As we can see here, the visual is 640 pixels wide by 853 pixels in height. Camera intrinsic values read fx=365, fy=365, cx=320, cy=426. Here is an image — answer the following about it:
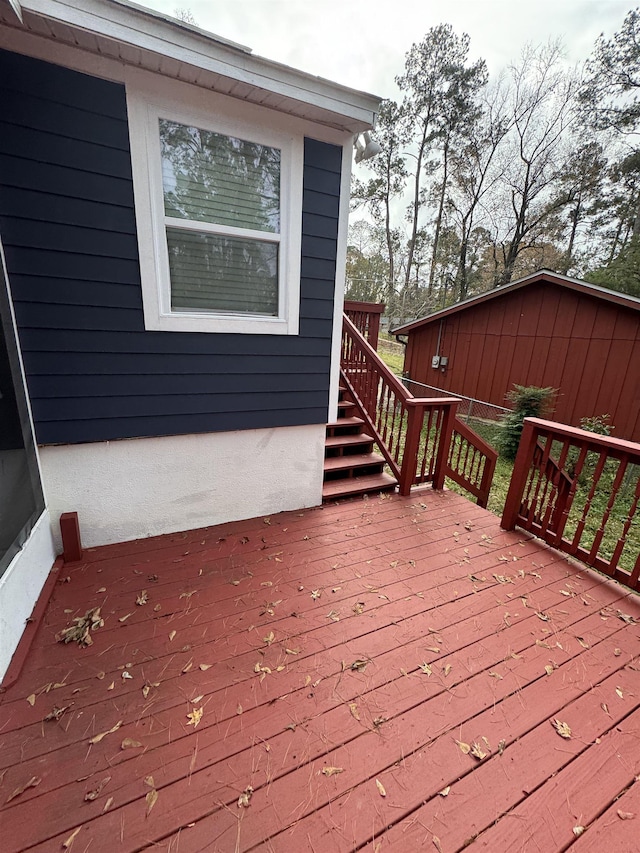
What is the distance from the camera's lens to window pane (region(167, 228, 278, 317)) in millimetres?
2473

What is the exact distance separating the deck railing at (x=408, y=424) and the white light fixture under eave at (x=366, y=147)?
Answer: 1.68 metres

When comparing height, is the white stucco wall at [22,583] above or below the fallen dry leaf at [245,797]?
above

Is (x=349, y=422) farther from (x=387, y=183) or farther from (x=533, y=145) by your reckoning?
(x=387, y=183)

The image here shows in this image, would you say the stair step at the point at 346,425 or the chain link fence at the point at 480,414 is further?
the chain link fence at the point at 480,414

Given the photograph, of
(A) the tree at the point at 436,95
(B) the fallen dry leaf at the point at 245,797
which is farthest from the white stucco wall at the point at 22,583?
(A) the tree at the point at 436,95

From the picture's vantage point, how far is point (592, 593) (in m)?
2.40

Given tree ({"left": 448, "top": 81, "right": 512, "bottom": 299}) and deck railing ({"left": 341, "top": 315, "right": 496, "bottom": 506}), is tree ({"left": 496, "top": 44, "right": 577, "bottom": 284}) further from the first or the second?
deck railing ({"left": 341, "top": 315, "right": 496, "bottom": 506})

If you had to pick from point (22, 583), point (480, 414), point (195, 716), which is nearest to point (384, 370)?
point (195, 716)

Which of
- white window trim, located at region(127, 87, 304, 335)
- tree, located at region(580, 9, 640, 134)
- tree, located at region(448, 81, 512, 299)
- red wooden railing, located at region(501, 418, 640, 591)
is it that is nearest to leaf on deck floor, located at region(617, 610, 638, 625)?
red wooden railing, located at region(501, 418, 640, 591)

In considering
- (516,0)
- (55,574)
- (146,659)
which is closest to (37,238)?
(55,574)

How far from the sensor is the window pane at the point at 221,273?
2.47 metres

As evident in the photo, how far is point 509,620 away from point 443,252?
1840 centimetres

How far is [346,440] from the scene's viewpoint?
401 cm

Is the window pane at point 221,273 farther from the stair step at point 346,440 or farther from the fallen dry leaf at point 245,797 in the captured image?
the fallen dry leaf at point 245,797
